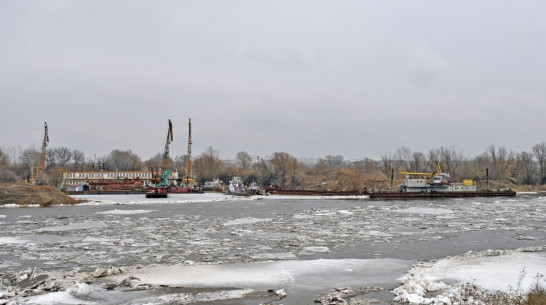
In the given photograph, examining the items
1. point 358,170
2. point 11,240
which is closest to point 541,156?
point 358,170

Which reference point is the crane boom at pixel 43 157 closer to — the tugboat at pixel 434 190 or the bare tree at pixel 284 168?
the bare tree at pixel 284 168

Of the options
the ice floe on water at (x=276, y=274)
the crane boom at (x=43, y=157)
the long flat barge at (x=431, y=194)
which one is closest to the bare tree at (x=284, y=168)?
the long flat barge at (x=431, y=194)

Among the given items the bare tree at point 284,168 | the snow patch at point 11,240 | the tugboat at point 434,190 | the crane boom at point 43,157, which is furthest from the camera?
the bare tree at point 284,168

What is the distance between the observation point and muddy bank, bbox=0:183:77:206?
48.8m

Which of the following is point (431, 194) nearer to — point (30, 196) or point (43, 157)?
point (30, 196)

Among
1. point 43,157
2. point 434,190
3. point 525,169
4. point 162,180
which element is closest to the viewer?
point 434,190

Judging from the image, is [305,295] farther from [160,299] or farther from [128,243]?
[128,243]

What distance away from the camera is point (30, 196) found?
49.6m

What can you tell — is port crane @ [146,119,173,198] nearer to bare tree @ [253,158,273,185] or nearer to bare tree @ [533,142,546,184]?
bare tree @ [253,158,273,185]

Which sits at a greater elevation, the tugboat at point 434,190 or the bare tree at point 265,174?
the bare tree at point 265,174

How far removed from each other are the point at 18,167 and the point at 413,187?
134424mm

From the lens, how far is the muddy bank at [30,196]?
160 feet

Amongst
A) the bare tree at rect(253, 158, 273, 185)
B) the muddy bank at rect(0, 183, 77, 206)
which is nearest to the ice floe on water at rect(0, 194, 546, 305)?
the muddy bank at rect(0, 183, 77, 206)

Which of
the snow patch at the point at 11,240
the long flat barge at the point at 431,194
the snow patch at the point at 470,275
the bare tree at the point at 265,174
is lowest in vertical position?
the long flat barge at the point at 431,194
